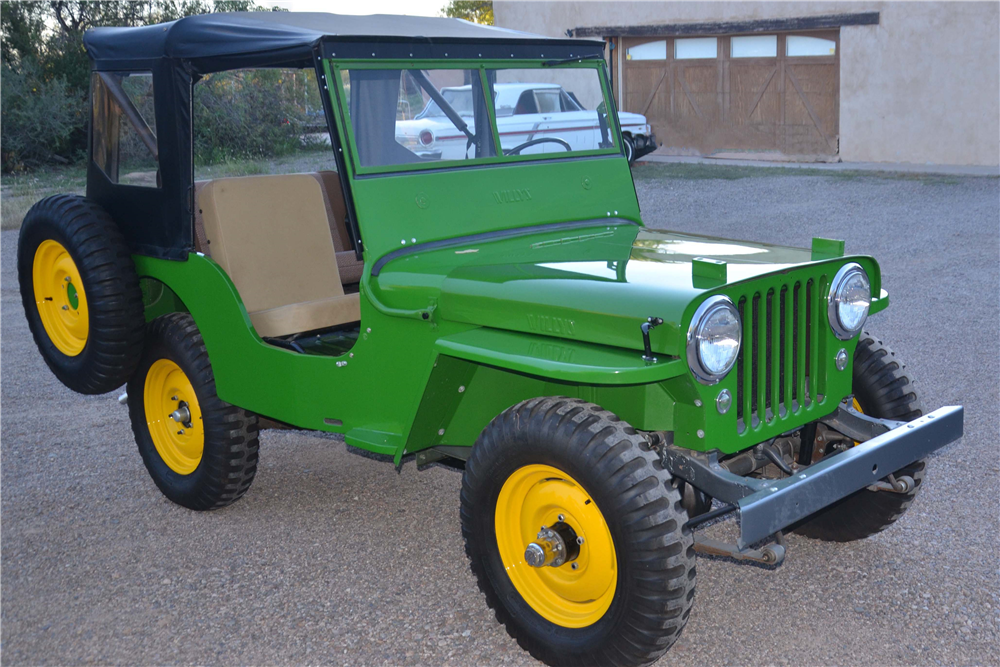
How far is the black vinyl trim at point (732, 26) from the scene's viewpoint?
15.6 metres

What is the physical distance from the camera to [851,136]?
53.4ft

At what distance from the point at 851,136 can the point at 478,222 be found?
46.7 ft

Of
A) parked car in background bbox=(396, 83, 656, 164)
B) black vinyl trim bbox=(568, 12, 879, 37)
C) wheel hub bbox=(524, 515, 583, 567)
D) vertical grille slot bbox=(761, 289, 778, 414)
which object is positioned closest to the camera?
wheel hub bbox=(524, 515, 583, 567)

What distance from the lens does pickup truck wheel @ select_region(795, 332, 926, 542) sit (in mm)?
3543

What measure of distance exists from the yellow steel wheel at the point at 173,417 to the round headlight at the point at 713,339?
2.46 meters

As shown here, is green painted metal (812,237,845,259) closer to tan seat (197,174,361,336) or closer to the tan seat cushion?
the tan seat cushion

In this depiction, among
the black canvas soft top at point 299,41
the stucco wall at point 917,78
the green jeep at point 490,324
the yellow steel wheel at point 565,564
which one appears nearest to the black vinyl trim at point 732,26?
the stucco wall at point 917,78

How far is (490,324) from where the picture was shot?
311 cm

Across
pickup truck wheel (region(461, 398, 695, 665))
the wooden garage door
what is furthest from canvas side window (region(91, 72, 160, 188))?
the wooden garage door

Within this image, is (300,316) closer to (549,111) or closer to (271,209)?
(271,209)

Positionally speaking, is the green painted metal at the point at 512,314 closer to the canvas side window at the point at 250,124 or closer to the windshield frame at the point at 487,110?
the windshield frame at the point at 487,110

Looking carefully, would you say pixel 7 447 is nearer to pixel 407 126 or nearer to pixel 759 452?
pixel 407 126

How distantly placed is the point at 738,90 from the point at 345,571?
15.5m

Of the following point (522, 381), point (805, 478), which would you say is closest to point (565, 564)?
point (522, 381)
